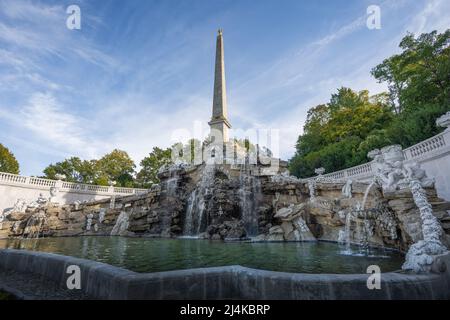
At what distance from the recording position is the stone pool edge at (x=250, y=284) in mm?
2631

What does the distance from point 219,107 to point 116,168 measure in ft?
73.5

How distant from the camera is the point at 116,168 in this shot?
3756 centimetres

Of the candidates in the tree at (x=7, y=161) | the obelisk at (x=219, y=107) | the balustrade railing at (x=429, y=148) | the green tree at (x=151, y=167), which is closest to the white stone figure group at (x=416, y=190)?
the balustrade railing at (x=429, y=148)

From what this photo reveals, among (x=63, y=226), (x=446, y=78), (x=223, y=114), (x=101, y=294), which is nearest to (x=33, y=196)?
(x=63, y=226)

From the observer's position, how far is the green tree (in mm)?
37344

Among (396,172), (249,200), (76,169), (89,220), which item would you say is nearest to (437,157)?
(396,172)

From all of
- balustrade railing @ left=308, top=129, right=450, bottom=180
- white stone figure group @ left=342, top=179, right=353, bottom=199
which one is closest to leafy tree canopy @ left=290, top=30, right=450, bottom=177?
balustrade railing @ left=308, top=129, right=450, bottom=180

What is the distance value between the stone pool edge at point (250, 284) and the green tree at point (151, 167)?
35.4 m

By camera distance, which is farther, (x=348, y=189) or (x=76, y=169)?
(x=76, y=169)

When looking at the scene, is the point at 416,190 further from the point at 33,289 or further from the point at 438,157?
the point at 33,289

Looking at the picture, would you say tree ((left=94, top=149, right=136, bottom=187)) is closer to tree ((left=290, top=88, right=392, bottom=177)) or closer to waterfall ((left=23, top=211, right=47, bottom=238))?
waterfall ((left=23, top=211, right=47, bottom=238))

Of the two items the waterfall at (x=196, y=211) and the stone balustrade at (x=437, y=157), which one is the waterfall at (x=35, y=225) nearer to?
the waterfall at (x=196, y=211)
